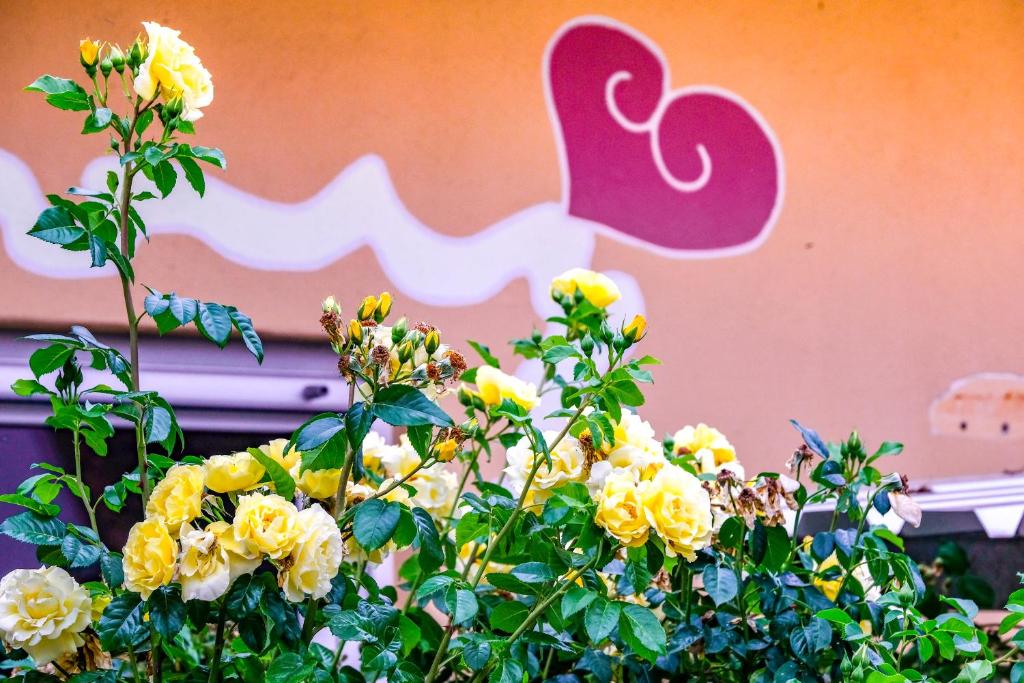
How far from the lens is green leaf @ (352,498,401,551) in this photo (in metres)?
0.93

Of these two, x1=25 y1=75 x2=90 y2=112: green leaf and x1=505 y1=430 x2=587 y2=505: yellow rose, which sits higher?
x1=25 y1=75 x2=90 y2=112: green leaf

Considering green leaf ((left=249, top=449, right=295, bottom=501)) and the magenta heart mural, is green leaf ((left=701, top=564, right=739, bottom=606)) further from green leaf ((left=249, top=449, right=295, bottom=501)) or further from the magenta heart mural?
the magenta heart mural

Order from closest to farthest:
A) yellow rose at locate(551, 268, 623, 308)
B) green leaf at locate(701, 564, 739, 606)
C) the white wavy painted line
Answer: green leaf at locate(701, 564, 739, 606) → yellow rose at locate(551, 268, 623, 308) → the white wavy painted line

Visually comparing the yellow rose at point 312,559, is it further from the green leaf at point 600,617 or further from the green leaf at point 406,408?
the green leaf at point 600,617

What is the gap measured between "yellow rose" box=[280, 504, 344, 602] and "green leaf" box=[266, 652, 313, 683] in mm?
66

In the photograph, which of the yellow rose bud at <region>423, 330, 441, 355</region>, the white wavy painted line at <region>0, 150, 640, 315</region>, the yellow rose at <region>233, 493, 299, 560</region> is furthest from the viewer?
the white wavy painted line at <region>0, 150, 640, 315</region>

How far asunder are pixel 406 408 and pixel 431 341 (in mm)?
99

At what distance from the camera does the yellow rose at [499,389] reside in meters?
1.16

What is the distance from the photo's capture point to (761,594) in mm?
1207

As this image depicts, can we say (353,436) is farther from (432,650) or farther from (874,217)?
(874,217)

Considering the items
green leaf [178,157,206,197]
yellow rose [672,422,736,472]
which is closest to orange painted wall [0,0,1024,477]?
yellow rose [672,422,736,472]

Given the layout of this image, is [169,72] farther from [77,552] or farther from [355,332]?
[77,552]

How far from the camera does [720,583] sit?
3.76 ft

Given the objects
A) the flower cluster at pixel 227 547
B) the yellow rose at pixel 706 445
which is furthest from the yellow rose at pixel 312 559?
the yellow rose at pixel 706 445
